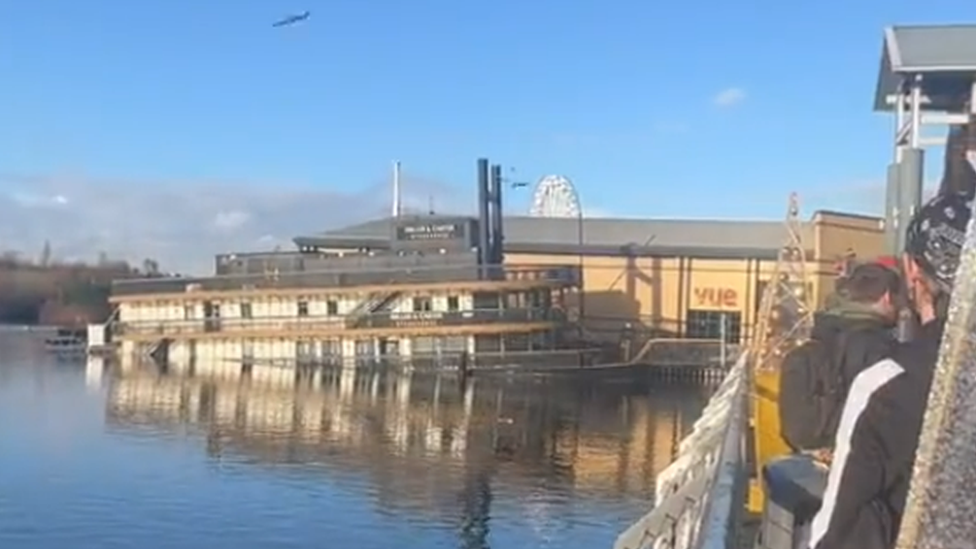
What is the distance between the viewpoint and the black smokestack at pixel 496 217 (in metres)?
46.3

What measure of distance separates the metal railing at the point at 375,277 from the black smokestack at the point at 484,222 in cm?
110

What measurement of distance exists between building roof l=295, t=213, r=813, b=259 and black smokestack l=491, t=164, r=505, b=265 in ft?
12.1

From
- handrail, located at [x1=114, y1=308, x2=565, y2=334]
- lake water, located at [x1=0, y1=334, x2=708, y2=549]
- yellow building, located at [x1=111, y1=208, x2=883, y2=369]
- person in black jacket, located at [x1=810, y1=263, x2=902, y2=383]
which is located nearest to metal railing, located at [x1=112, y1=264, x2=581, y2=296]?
yellow building, located at [x1=111, y1=208, x2=883, y2=369]

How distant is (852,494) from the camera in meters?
1.98

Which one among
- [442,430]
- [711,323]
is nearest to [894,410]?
[442,430]

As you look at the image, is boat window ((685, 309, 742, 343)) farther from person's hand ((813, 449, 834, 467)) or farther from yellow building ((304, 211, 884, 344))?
person's hand ((813, 449, 834, 467))

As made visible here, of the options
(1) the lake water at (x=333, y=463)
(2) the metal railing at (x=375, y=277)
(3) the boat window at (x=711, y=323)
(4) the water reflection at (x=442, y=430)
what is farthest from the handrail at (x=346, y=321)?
(3) the boat window at (x=711, y=323)

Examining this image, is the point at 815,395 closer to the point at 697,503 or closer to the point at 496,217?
the point at 697,503

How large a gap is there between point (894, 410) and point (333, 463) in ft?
73.7

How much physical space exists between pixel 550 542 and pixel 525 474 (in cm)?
572

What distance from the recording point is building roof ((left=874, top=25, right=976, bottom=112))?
9.84m

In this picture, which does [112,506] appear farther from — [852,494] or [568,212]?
[568,212]

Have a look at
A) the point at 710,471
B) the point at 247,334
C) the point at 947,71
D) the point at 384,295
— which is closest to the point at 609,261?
the point at 384,295

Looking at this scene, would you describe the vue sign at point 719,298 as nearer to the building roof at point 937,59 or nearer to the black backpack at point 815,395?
the building roof at point 937,59
